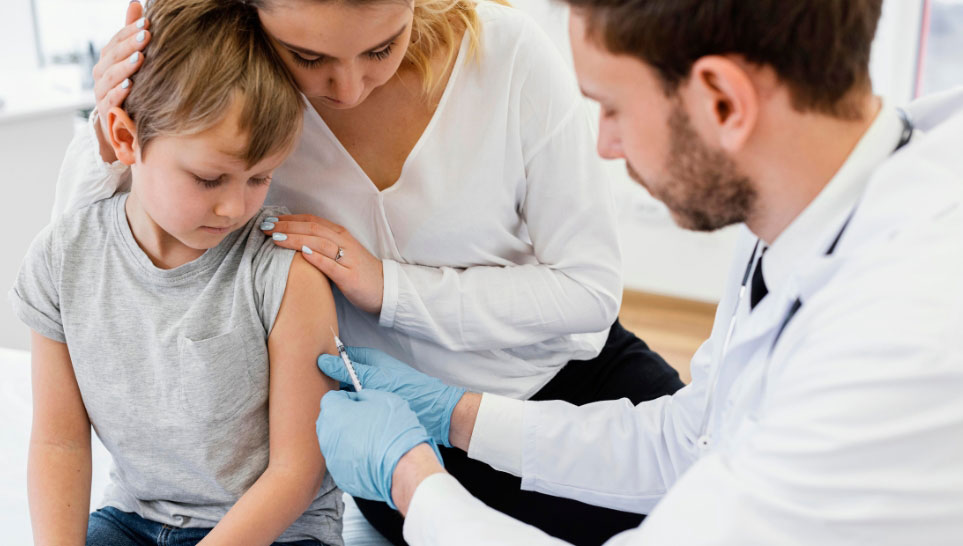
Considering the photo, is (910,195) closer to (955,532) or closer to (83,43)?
(955,532)

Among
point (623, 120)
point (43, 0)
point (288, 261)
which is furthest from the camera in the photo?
point (43, 0)

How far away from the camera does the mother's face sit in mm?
1134

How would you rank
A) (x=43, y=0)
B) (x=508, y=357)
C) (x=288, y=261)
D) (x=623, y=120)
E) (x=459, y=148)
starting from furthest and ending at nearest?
1. (x=43, y=0)
2. (x=508, y=357)
3. (x=459, y=148)
4. (x=288, y=261)
5. (x=623, y=120)

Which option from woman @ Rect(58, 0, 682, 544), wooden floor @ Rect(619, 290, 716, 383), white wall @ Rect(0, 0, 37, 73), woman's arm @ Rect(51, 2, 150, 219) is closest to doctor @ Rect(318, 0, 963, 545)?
woman @ Rect(58, 0, 682, 544)

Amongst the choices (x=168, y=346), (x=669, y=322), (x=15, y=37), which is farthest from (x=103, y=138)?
(x=669, y=322)

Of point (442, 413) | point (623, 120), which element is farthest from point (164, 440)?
point (623, 120)

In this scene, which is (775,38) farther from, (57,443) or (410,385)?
(57,443)

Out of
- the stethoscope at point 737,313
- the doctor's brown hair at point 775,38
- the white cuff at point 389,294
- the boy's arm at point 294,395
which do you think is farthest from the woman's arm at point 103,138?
the stethoscope at point 737,313

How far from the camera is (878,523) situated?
80 cm

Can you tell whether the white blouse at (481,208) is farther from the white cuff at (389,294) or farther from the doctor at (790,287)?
the doctor at (790,287)

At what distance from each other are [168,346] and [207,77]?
405mm

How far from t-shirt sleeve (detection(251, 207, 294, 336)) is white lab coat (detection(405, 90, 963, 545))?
1.28ft

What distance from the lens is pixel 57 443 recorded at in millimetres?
1391

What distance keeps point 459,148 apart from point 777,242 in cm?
57
